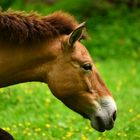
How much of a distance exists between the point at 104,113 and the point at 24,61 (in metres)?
0.91

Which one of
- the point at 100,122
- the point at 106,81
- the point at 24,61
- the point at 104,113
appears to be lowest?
the point at 106,81

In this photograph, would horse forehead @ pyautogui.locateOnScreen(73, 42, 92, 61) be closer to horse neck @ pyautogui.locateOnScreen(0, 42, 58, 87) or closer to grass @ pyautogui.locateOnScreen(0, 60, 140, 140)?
horse neck @ pyautogui.locateOnScreen(0, 42, 58, 87)

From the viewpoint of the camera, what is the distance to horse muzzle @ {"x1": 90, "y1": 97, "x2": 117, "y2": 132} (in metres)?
5.14

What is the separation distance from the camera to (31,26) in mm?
5148

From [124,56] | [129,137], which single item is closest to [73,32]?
[129,137]

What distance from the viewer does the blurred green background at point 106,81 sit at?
753 cm

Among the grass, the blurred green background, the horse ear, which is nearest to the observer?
the horse ear

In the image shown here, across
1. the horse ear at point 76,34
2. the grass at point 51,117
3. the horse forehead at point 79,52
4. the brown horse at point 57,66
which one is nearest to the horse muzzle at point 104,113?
the brown horse at point 57,66

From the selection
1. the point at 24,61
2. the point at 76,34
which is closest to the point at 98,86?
the point at 76,34

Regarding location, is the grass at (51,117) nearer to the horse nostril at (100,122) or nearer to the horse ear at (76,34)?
the horse nostril at (100,122)

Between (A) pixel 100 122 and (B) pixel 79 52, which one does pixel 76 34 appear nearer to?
(B) pixel 79 52

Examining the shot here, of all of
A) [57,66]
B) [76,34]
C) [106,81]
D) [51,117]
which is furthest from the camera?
[106,81]

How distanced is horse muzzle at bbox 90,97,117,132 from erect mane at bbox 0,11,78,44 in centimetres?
78

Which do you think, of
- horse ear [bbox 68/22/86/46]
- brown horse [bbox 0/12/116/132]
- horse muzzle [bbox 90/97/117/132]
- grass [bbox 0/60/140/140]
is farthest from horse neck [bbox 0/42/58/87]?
grass [bbox 0/60/140/140]
